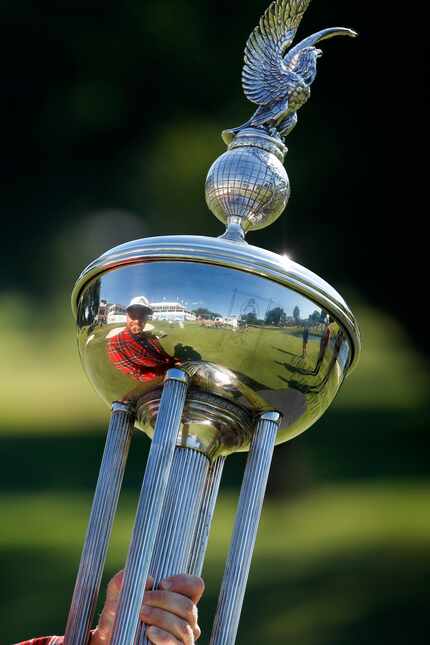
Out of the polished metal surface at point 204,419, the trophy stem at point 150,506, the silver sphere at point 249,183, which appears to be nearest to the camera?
the trophy stem at point 150,506

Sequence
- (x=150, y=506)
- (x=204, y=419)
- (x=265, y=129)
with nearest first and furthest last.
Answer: (x=150, y=506) → (x=204, y=419) → (x=265, y=129)

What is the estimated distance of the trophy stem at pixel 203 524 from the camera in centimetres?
117

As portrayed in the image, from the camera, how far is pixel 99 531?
1130 mm

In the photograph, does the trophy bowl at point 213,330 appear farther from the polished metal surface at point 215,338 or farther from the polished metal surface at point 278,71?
the polished metal surface at point 278,71

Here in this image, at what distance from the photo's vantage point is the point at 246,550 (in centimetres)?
110

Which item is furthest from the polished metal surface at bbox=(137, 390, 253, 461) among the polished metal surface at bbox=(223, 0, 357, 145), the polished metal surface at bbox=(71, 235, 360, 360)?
the polished metal surface at bbox=(223, 0, 357, 145)

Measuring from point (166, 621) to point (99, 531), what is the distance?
11cm

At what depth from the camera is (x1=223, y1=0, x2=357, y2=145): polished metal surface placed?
1.31 meters

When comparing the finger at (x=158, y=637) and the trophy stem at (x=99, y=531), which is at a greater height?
the trophy stem at (x=99, y=531)

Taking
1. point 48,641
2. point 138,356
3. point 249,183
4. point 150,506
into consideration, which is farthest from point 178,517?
point 48,641

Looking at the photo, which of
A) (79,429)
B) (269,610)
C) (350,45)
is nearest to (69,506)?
(79,429)

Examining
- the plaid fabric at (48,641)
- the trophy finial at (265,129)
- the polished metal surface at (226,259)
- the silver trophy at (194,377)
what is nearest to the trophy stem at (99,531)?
the silver trophy at (194,377)

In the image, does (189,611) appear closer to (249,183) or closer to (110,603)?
(110,603)

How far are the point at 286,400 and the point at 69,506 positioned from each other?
1482 mm
